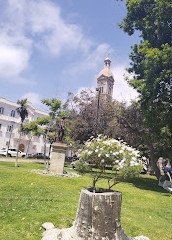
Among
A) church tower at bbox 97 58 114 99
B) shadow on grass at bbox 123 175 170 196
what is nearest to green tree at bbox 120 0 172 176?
shadow on grass at bbox 123 175 170 196

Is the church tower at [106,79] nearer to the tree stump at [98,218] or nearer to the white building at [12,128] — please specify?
the white building at [12,128]

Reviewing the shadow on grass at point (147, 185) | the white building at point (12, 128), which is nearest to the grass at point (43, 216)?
the shadow on grass at point (147, 185)

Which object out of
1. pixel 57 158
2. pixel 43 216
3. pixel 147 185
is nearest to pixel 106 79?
pixel 147 185

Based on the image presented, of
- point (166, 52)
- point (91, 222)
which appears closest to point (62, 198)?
point (91, 222)

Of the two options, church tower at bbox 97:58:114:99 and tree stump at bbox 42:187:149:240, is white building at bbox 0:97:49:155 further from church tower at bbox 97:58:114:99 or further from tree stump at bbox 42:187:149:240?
tree stump at bbox 42:187:149:240

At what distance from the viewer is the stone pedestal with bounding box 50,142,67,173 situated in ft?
45.4

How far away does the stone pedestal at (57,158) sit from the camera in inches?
545

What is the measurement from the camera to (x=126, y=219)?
603cm

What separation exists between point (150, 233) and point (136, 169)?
97.5 inches

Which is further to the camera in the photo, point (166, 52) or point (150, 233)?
point (166, 52)

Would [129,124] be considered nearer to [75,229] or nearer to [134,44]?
[134,44]

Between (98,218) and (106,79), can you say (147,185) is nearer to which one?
(98,218)

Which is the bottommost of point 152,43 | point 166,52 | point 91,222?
point 91,222

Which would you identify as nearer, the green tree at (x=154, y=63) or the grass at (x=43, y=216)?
the grass at (x=43, y=216)
